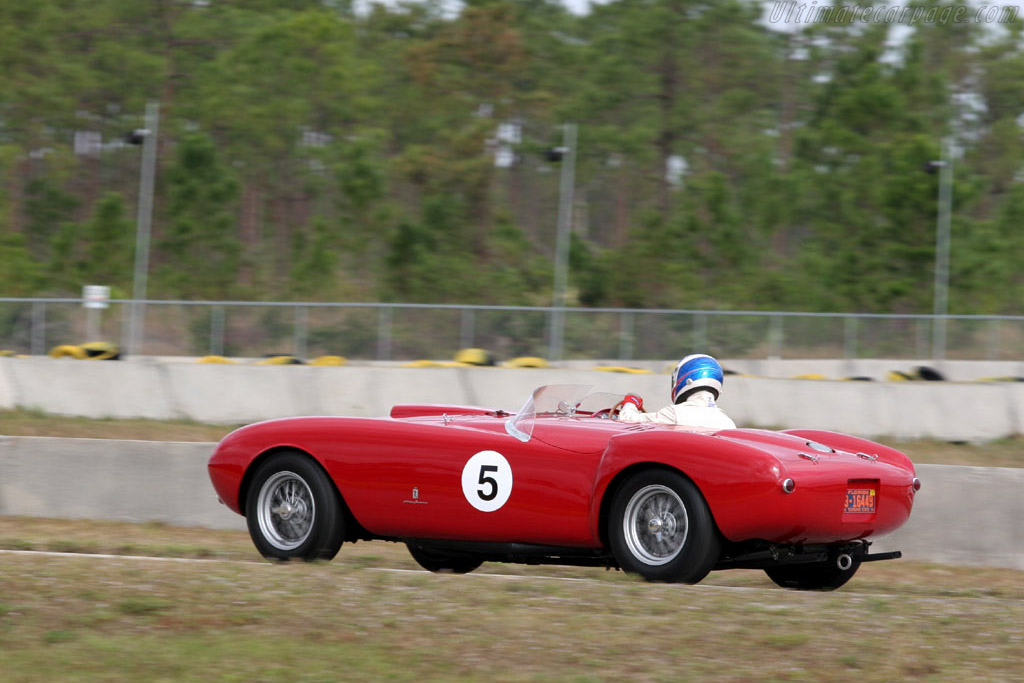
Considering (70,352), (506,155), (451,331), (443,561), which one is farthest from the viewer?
(506,155)

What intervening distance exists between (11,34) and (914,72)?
27.3m

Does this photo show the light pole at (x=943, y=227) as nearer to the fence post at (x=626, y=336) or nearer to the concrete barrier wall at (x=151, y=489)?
the fence post at (x=626, y=336)

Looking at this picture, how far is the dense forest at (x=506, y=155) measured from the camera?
129ft

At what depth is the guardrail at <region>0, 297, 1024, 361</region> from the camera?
22.3 meters

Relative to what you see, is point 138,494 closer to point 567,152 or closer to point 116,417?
point 116,417

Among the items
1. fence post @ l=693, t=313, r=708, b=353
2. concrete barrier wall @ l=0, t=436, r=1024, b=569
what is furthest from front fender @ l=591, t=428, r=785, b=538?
fence post @ l=693, t=313, r=708, b=353

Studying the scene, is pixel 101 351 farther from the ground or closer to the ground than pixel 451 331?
closer to the ground

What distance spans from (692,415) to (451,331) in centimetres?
1491

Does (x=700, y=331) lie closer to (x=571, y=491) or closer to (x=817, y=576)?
(x=817, y=576)

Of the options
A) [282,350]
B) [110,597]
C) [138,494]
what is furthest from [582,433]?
[282,350]

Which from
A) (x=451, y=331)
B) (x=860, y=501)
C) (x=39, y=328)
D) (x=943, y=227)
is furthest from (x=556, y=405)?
(x=943, y=227)

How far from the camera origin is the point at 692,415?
7.54 m

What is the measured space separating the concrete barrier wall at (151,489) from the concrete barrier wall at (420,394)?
5.75 meters

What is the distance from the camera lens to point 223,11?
46.5m
